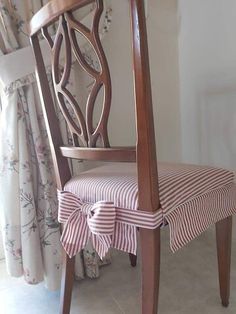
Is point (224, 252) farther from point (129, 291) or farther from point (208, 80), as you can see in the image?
point (208, 80)

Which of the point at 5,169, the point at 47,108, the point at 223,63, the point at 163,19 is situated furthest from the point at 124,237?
the point at 163,19

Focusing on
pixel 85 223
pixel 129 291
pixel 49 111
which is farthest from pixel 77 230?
pixel 129 291

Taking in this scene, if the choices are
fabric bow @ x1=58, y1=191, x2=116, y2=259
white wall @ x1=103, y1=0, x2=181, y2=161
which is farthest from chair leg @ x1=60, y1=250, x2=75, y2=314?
white wall @ x1=103, y1=0, x2=181, y2=161

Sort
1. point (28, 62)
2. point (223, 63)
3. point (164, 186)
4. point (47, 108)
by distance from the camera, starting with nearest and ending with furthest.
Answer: point (164, 186) → point (47, 108) → point (28, 62) → point (223, 63)

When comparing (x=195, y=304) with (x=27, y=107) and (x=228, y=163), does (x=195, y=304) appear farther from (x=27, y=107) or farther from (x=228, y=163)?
(x=27, y=107)

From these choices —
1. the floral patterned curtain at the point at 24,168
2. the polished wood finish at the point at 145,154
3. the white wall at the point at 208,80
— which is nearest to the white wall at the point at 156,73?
the white wall at the point at 208,80

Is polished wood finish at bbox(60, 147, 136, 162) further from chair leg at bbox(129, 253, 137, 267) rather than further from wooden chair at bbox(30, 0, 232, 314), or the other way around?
chair leg at bbox(129, 253, 137, 267)

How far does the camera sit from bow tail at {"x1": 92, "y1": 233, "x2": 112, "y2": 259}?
2.62 feet

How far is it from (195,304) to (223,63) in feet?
3.19

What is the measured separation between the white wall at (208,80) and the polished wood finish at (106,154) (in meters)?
0.82

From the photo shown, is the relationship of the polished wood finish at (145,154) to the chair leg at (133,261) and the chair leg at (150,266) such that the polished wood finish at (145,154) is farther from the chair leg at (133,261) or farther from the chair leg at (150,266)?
the chair leg at (133,261)

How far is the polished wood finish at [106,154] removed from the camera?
706 mm

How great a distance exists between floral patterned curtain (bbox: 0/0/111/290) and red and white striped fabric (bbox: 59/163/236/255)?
9.4 inches

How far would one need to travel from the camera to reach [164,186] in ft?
2.50
